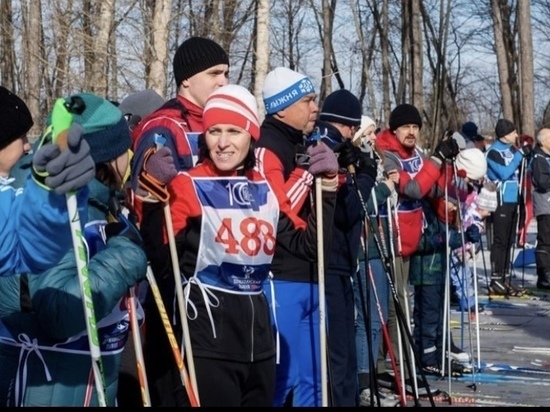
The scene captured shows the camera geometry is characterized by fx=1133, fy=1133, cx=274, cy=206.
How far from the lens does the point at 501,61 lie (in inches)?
1260

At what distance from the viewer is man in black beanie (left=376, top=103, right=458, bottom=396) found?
8.03m

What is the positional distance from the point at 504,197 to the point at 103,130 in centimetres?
1078

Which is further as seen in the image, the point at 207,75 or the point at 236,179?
the point at 207,75

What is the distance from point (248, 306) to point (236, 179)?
538 mm

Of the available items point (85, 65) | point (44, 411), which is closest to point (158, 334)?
point (44, 411)

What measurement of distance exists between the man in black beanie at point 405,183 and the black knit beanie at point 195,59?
2.41 m

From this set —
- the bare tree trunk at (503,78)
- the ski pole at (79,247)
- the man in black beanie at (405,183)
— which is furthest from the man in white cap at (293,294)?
the bare tree trunk at (503,78)

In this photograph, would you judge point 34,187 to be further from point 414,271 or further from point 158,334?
point 414,271

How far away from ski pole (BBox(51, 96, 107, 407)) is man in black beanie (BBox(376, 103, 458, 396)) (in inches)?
168

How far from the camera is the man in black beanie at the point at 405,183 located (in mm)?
8031

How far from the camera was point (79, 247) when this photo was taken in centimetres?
344

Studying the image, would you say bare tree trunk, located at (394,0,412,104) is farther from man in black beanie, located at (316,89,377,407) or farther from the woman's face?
the woman's face

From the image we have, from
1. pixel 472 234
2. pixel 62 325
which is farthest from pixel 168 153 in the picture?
pixel 472 234

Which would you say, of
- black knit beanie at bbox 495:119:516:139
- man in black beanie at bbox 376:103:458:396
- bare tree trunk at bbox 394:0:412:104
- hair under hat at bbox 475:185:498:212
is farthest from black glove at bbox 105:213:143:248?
bare tree trunk at bbox 394:0:412:104
